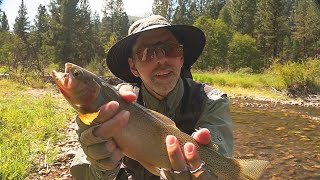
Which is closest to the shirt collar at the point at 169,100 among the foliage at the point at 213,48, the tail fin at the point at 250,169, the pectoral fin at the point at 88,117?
the tail fin at the point at 250,169

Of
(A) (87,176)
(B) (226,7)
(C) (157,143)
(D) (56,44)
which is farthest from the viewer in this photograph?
(B) (226,7)

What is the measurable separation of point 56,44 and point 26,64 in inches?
1023

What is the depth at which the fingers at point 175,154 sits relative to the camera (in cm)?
224

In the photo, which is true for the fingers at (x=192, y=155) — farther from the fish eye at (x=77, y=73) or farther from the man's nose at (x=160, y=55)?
the man's nose at (x=160, y=55)

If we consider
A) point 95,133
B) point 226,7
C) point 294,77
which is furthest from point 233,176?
point 226,7

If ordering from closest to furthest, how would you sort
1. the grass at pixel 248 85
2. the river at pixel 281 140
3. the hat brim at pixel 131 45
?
1. the hat brim at pixel 131 45
2. the river at pixel 281 140
3. the grass at pixel 248 85

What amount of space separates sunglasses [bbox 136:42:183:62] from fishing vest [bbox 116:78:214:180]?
1.20 feet

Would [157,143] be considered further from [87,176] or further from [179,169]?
[87,176]

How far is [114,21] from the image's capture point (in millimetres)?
72250

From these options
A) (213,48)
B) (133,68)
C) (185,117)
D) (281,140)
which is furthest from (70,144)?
(213,48)

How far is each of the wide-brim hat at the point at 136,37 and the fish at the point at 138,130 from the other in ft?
3.17

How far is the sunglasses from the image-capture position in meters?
3.09

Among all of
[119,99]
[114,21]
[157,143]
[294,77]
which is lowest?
[294,77]

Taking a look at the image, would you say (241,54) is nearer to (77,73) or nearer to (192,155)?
(192,155)
